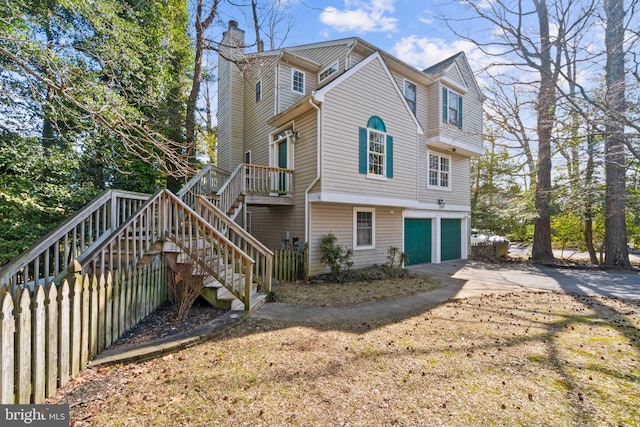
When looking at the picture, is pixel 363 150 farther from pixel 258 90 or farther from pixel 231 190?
pixel 258 90

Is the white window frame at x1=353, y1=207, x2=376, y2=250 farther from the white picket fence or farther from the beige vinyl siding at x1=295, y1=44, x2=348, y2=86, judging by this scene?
the white picket fence

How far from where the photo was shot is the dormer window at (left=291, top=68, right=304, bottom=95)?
1187 cm

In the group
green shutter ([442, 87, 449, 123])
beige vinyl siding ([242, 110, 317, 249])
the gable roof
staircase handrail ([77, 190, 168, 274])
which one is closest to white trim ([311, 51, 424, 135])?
beige vinyl siding ([242, 110, 317, 249])

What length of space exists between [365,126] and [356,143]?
78 centimetres

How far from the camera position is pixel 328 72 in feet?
39.4

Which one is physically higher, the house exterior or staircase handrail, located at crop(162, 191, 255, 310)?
the house exterior

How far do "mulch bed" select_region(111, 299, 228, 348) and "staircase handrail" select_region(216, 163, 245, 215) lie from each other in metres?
3.11

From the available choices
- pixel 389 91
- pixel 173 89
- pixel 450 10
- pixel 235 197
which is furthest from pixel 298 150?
pixel 450 10

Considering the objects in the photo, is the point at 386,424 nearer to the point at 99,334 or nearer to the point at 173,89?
the point at 99,334

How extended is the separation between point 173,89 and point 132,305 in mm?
10885

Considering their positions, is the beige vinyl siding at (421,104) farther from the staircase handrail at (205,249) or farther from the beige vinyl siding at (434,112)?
the staircase handrail at (205,249)

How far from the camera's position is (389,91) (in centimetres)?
1034

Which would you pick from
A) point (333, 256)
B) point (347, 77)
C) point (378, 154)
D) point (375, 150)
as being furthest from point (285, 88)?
point (333, 256)

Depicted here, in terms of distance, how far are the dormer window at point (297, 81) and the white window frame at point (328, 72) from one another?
84 centimetres
